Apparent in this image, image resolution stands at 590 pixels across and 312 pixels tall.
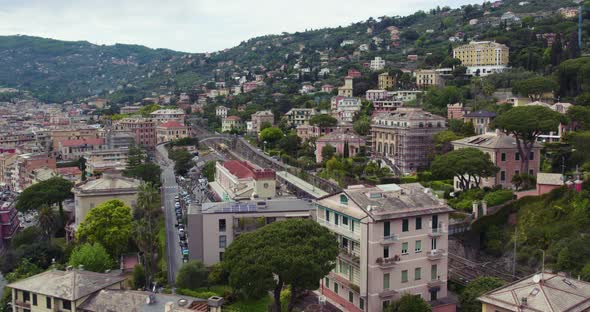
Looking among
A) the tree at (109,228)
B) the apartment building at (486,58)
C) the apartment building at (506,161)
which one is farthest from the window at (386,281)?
the apartment building at (486,58)

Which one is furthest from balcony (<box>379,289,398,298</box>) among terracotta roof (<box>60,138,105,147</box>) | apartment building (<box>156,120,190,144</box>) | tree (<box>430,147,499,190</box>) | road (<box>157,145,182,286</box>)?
apartment building (<box>156,120,190,144</box>)

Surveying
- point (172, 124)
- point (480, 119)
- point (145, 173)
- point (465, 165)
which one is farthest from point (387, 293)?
point (172, 124)

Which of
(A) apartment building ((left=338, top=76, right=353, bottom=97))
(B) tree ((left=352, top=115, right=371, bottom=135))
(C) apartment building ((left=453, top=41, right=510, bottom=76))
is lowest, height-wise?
(B) tree ((left=352, top=115, right=371, bottom=135))

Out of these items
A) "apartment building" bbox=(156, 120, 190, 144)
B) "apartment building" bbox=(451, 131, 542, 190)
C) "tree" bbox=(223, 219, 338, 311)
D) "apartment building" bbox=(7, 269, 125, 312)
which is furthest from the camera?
"apartment building" bbox=(156, 120, 190, 144)

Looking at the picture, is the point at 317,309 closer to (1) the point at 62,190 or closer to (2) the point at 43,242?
(2) the point at 43,242

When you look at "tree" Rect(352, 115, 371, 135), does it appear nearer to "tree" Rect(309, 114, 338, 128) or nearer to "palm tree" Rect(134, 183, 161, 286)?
"tree" Rect(309, 114, 338, 128)

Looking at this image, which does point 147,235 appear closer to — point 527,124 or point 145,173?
point 145,173

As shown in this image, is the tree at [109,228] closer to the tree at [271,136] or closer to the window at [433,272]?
the window at [433,272]
